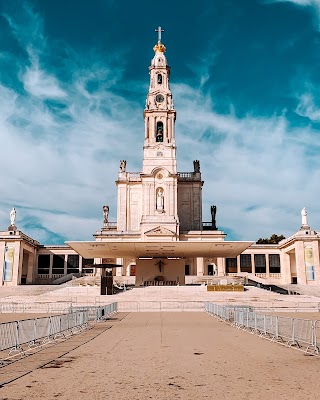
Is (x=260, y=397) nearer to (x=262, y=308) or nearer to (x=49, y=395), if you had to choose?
(x=49, y=395)

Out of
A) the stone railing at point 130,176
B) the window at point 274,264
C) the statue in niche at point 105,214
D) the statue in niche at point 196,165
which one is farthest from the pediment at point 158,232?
the window at point 274,264

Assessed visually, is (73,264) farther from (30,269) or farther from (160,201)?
(160,201)

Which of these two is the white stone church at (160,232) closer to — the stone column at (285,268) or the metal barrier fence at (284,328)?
the stone column at (285,268)

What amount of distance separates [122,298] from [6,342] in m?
29.2

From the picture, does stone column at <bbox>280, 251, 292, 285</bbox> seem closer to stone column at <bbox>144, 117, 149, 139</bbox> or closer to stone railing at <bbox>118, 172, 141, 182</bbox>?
stone railing at <bbox>118, 172, 141, 182</bbox>

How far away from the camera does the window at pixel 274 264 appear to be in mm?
80125

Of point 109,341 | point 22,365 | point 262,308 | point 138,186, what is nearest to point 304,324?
point 109,341

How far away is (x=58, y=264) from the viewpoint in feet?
268

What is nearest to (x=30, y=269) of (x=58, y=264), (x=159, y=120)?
(x=58, y=264)

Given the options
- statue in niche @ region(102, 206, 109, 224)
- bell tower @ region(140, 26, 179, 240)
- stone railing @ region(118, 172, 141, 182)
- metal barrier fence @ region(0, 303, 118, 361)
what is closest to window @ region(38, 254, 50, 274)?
statue in niche @ region(102, 206, 109, 224)

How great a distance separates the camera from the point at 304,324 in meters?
A: 14.0

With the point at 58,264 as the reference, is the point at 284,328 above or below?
below

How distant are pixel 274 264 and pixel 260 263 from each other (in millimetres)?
2657

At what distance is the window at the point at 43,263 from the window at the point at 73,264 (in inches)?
154
